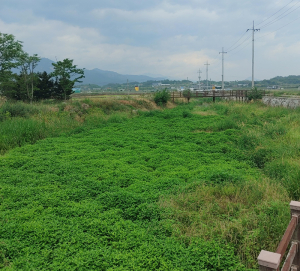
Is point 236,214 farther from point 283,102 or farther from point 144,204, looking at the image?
point 283,102

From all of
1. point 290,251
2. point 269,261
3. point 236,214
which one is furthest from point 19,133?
point 269,261

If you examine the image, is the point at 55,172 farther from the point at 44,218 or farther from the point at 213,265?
the point at 213,265

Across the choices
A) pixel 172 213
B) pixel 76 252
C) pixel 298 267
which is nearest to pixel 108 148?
pixel 172 213

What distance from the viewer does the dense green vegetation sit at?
159 inches

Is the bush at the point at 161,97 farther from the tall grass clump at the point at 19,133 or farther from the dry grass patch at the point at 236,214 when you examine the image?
the dry grass patch at the point at 236,214

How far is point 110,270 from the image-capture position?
366 cm

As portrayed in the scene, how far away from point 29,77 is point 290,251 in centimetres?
2554

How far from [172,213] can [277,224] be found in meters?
1.88

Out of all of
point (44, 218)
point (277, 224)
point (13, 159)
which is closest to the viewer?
point (277, 224)

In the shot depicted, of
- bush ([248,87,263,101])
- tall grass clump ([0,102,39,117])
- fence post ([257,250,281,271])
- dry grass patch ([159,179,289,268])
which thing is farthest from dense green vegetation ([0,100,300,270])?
bush ([248,87,263,101])

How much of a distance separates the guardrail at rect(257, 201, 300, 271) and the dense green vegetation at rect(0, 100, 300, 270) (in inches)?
33.5

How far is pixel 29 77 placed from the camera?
949 inches


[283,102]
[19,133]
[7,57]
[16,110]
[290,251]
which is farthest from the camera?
[283,102]

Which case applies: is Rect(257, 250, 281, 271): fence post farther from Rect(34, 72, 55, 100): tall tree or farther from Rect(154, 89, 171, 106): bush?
Rect(154, 89, 171, 106): bush
